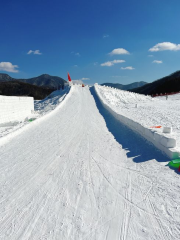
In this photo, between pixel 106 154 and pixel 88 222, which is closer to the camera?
pixel 88 222

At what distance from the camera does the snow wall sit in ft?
53.7

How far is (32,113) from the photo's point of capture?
76.9 feet

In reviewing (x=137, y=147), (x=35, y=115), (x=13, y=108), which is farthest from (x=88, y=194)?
(x=35, y=115)

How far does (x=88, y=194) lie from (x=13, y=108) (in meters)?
16.0

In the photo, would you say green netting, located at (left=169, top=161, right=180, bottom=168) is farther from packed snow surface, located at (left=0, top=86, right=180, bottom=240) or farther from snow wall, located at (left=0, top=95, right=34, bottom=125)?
snow wall, located at (left=0, top=95, right=34, bottom=125)

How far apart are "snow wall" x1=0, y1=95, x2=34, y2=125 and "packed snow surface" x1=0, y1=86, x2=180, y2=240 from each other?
31.2 ft

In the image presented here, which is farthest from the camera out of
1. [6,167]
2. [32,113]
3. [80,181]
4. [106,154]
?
[32,113]

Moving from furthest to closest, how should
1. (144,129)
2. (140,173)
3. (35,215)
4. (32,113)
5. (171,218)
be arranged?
1. (32,113)
2. (144,129)
3. (140,173)
4. (35,215)
5. (171,218)

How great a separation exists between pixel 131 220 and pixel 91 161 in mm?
3037

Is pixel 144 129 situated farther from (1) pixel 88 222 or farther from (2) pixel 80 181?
(1) pixel 88 222

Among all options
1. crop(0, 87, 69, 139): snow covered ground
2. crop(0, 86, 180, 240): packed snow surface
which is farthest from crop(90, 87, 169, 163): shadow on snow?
crop(0, 87, 69, 139): snow covered ground

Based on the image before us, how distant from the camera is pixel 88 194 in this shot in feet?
14.4

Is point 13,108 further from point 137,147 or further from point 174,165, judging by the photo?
point 174,165

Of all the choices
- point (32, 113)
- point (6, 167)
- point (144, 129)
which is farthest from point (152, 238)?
point (32, 113)
